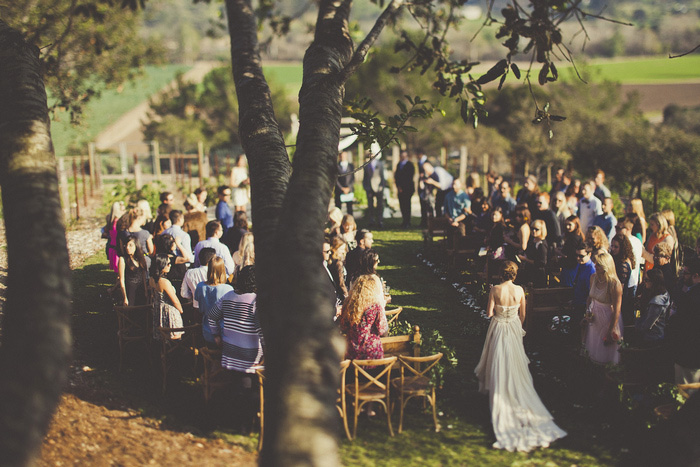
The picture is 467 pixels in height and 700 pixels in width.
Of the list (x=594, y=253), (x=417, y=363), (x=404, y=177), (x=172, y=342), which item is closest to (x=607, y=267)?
(x=594, y=253)

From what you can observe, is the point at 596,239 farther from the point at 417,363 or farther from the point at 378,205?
the point at 378,205

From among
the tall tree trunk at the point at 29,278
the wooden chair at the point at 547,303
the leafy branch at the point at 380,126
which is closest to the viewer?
the tall tree trunk at the point at 29,278

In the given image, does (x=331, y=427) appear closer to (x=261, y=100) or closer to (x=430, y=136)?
(x=261, y=100)

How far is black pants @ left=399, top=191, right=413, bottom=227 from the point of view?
1528 centimetres

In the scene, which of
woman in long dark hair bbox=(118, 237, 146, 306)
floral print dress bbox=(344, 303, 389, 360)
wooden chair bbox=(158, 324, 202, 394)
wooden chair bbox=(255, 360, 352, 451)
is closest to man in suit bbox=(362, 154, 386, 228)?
woman in long dark hair bbox=(118, 237, 146, 306)

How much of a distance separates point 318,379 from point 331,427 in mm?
207

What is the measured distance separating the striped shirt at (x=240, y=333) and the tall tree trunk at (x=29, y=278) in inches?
131

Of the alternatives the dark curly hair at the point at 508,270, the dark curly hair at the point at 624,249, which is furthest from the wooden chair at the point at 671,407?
the dark curly hair at the point at 624,249

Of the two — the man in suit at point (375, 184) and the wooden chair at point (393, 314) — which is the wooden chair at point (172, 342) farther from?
the man in suit at point (375, 184)

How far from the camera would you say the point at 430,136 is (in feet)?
164

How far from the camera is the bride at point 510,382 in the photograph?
6.23 metres

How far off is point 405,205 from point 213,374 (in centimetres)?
959

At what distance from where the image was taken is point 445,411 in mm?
6816

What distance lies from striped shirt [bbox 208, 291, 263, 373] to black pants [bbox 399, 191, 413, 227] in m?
9.27
